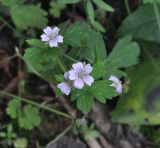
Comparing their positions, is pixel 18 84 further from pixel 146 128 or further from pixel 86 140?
pixel 146 128

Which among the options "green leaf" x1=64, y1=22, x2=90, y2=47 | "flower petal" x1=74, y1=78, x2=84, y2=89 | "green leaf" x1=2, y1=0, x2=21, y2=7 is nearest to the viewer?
"flower petal" x1=74, y1=78, x2=84, y2=89

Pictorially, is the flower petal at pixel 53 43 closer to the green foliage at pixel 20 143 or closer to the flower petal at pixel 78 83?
the flower petal at pixel 78 83

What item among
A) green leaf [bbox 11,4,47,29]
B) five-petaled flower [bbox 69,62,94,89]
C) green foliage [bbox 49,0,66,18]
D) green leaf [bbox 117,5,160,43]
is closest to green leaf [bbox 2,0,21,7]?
green leaf [bbox 11,4,47,29]

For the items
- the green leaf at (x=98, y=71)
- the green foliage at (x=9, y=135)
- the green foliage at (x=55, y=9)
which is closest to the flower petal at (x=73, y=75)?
the green leaf at (x=98, y=71)

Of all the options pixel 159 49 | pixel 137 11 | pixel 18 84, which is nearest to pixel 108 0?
pixel 137 11

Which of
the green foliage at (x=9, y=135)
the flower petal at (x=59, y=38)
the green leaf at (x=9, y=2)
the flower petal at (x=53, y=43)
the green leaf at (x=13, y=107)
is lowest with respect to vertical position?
the green foliage at (x=9, y=135)

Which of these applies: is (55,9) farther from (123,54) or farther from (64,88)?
(64,88)

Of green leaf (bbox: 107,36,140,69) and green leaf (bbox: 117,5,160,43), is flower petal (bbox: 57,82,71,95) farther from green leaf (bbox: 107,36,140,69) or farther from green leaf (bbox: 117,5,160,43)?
green leaf (bbox: 117,5,160,43)
